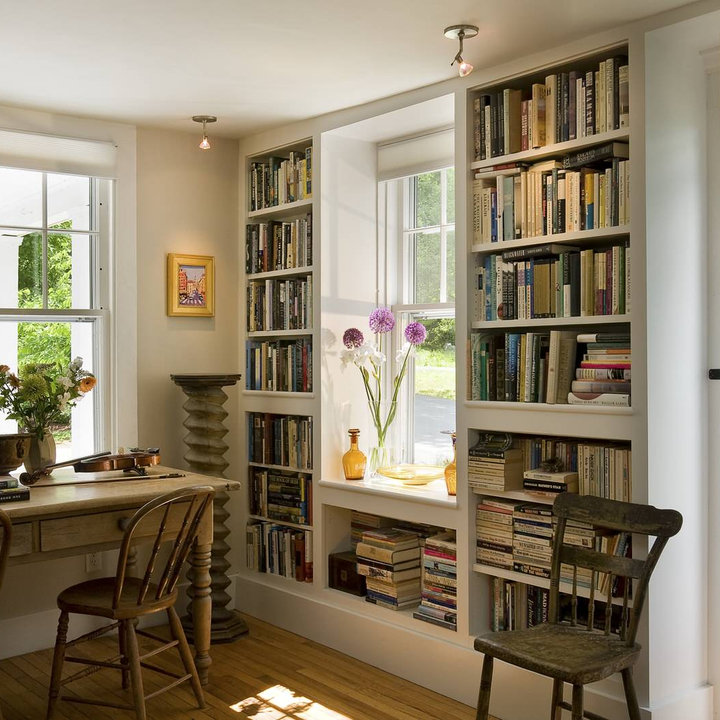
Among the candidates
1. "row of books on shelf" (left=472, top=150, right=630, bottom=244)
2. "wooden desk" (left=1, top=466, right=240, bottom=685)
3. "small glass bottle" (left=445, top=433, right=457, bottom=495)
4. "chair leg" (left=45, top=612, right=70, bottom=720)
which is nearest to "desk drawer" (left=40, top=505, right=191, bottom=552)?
"wooden desk" (left=1, top=466, right=240, bottom=685)

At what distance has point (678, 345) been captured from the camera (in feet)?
10.2

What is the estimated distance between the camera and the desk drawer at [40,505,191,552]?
316cm

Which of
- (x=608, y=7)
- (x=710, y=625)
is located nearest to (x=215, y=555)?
(x=710, y=625)

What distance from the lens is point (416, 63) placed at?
3.48m

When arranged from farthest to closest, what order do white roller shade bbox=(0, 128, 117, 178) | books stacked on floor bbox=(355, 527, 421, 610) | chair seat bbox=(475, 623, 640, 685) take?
white roller shade bbox=(0, 128, 117, 178)
books stacked on floor bbox=(355, 527, 421, 610)
chair seat bbox=(475, 623, 640, 685)

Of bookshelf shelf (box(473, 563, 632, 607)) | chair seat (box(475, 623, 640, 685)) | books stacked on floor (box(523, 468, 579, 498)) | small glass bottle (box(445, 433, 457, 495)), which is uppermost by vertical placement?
books stacked on floor (box(523, 468, 579, 498))

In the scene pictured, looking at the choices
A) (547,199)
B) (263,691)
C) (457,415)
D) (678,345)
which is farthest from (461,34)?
(263,691)

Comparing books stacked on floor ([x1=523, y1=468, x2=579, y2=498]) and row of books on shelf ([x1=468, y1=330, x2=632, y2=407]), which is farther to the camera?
books stacked on floor ([x1=523, y1=468, x2=579, y2=498])

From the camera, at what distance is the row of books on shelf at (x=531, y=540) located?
309cm

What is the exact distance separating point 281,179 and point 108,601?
238 cm

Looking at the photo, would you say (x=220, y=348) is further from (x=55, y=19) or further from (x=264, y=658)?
(x=55, y=19)

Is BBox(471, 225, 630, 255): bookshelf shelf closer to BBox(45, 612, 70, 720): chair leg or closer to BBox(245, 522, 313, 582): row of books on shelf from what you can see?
BBox(245, 522, 313, 582): row of books on shelf

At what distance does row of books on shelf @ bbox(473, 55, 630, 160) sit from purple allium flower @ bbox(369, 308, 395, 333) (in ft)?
3.25

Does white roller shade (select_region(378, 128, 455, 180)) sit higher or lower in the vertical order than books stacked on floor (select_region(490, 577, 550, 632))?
higher
